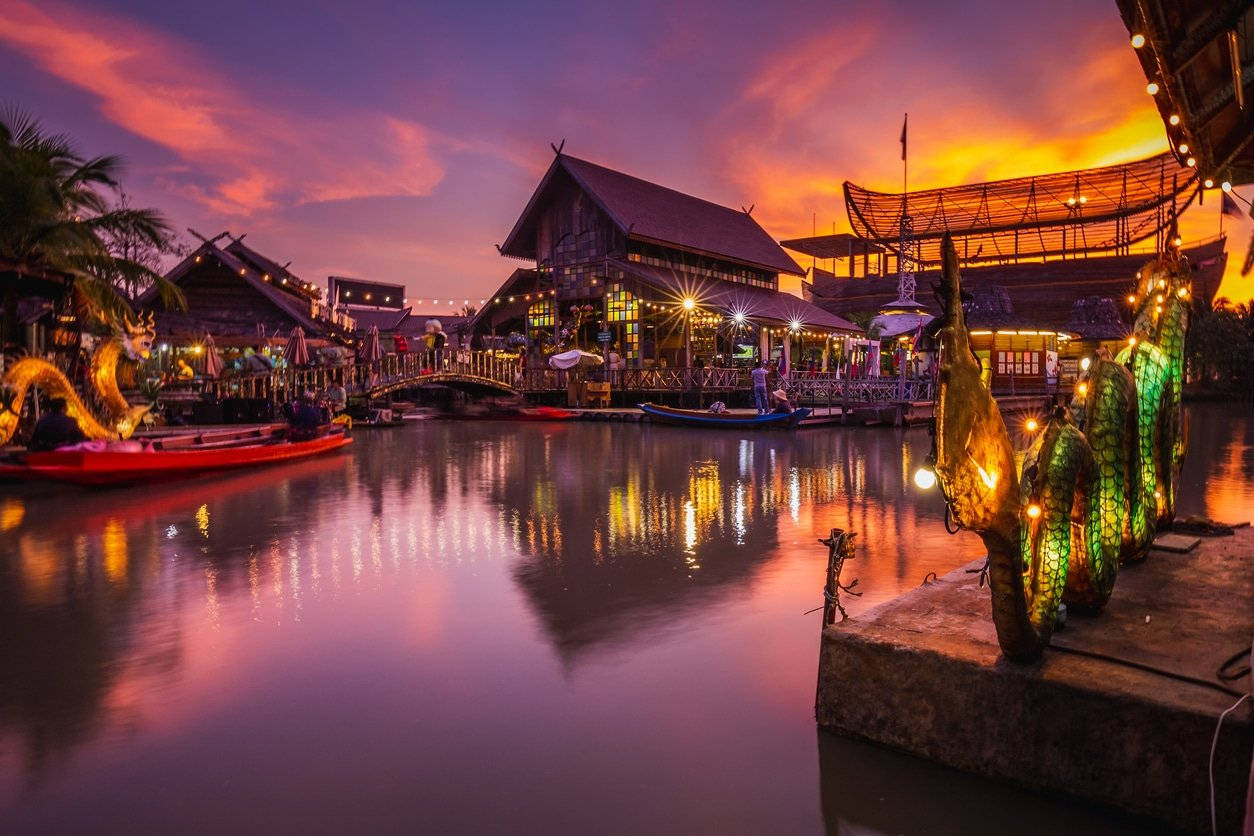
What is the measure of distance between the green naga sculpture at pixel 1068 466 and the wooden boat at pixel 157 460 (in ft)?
38.8

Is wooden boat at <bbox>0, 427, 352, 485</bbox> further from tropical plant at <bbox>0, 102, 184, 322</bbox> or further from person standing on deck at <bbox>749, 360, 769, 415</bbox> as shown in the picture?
person standing on deck at <bbox>749, 360, 769, 415</bbox>

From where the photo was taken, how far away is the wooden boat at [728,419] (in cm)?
2148

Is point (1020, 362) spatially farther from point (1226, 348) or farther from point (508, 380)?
point (508, 380)

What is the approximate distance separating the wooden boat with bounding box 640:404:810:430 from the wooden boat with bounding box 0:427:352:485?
11340mm

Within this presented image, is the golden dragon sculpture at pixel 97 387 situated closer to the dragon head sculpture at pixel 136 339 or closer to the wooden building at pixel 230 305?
the dragon head sculpture at pixel 136 339

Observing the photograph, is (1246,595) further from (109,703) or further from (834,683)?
(109,703)

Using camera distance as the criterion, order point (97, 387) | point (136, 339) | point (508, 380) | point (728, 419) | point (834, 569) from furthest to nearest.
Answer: point (508, 380), point (728, 419), point (136, 339), point (97, 387), point (834, 569)

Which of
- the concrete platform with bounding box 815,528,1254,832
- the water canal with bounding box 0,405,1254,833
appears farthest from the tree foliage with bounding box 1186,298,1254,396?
the concrete platform with bounding box 815,528,1254,832

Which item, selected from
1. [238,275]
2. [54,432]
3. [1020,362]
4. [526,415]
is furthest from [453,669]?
[1020,362]

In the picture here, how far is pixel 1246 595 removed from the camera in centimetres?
393

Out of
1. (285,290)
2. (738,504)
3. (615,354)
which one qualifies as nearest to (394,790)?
(738,504)

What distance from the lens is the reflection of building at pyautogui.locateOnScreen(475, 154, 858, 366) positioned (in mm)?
29312

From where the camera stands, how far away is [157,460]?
37.9ft

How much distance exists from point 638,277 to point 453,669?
2456cm
